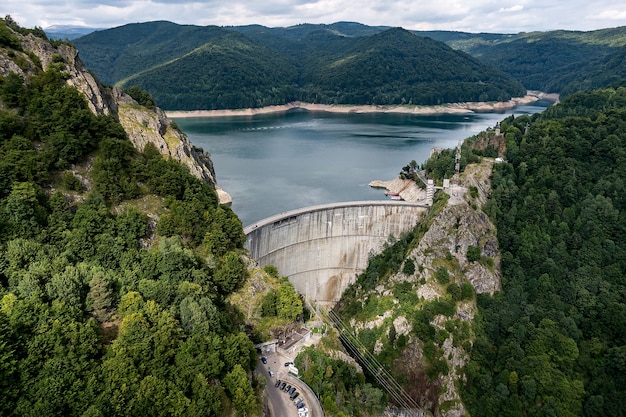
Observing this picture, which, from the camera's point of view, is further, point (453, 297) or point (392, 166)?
point (392, 166)

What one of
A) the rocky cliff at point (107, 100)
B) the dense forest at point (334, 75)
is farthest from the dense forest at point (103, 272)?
the dense forest at point (334, 75)

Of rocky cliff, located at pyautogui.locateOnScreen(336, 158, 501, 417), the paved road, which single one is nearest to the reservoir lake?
rocky cliff, located at pyautogui.locateOnScreen(336, 158, 501, 417)

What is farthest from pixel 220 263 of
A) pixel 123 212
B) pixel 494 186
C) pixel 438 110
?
pixel 438 110

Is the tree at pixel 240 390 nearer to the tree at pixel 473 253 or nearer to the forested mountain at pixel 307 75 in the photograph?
the tree at pixel 473 253

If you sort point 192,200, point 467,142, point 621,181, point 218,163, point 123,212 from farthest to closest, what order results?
point 218,163 → point 467,142 → point 621,181 → point 192,200 → point 123,212

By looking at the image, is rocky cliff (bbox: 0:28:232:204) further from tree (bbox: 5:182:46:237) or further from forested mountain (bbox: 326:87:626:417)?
forested mountain (bbox: 326:87:626:417)

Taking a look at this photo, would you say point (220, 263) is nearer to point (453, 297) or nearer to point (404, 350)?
point (404, 350)
